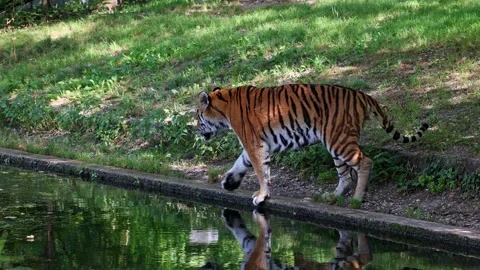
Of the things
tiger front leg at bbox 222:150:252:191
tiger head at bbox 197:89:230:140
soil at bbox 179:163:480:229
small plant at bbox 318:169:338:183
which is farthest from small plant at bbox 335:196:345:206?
tiger head at bbox 197:89:230:140

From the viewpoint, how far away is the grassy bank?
13.8 metres

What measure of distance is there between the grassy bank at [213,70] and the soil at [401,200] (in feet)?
2.24

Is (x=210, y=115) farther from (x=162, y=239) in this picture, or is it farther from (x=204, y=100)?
(x=162, y=239)

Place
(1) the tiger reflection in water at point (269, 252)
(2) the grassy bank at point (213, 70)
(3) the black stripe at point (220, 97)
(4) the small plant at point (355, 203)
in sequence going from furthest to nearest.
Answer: (2) the grassy bank at point (213, 70), (3) the black stripe at point (220, 97), (4) the small plant at point (355, 203), (1) the tiger reflection in water at point (269, 252)

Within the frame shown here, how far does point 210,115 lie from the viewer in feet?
39.1

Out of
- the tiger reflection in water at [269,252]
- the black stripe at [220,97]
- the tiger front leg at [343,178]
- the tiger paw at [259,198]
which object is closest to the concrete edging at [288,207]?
the tiger paw at [259,198]

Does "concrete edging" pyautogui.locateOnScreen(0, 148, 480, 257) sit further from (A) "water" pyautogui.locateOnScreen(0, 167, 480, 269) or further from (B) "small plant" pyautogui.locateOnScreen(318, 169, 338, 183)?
(B) "small plant" pyautogui.locateOnScreen(318, 169, 338, 183)

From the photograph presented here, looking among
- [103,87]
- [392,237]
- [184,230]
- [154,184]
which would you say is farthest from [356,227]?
[103,87]

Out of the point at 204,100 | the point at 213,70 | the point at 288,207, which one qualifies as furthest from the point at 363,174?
the point at 213,70

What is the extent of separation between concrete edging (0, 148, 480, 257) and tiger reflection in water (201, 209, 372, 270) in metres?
0.29

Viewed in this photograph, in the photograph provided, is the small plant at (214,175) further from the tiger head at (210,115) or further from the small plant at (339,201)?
the small plant at (339,201)

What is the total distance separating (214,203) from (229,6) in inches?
488

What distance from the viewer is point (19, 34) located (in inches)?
965

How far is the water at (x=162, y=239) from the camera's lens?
8.52 m
